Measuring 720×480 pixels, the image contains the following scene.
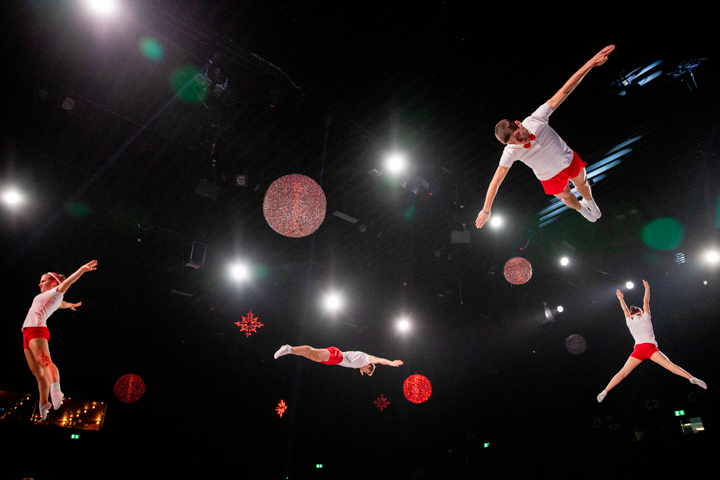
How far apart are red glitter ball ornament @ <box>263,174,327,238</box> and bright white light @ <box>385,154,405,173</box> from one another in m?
1.45

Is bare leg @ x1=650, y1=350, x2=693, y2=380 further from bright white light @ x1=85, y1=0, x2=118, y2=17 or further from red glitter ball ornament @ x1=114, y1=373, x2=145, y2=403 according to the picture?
red glitter ball ornament @ x1=114, y1=373, x2=145, y2=403

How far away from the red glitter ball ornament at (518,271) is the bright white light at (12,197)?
6.50 m

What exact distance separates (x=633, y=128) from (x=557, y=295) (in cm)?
478

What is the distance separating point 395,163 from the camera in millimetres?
4859

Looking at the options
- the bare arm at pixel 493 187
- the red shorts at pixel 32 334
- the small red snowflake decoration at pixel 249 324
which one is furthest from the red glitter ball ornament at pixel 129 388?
the bare arm at pixel 493 187

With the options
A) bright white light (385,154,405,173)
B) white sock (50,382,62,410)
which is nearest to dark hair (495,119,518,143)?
bright white light (385,154,405,173)

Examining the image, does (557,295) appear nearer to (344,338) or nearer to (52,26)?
(344,338)

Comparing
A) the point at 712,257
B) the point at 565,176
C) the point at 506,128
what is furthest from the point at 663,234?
the point at 506,128

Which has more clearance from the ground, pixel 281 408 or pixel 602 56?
pixel 602 56

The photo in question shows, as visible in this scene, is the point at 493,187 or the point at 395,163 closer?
the point at 493,187

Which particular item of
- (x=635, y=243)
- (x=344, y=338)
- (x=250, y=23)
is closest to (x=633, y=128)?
(x=635, y=243)

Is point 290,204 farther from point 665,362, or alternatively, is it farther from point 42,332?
point 665,362

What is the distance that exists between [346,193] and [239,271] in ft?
7.41

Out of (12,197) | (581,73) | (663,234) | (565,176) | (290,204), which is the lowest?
(565,176)
